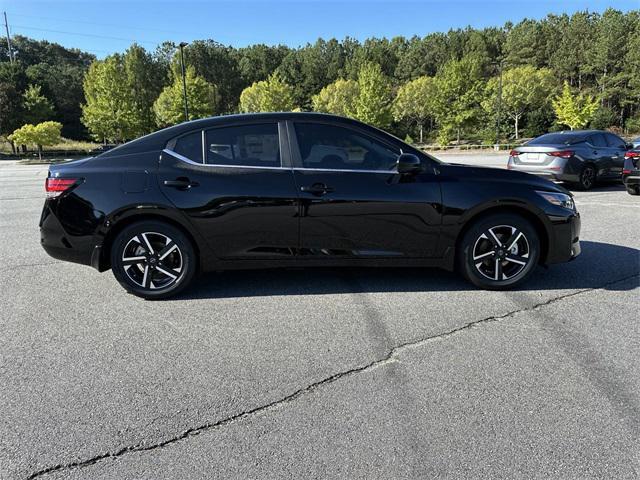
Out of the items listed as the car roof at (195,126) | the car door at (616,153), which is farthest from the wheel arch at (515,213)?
the car door at (616,153)

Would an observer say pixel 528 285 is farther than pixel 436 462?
Yes

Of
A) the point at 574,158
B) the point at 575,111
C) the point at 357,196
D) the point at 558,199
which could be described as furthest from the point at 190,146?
the point at 575,111

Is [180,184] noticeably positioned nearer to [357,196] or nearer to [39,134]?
[357,196]

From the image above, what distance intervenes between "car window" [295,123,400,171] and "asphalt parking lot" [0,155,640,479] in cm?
119

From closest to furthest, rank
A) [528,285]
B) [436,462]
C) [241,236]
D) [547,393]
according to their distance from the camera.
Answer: [436,462] → [547,393] → [241,236] → [528,285]

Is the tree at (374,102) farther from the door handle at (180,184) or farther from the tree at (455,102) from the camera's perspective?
the door handle at (180,184)

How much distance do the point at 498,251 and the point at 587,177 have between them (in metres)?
8.52

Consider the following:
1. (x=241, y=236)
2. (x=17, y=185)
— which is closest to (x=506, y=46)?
(x=17, y=185)

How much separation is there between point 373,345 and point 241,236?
5.17ft

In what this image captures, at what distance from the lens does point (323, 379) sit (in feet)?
9.42

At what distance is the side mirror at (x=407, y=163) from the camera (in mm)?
4102

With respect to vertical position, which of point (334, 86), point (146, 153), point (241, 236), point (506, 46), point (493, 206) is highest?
point (506, 46)

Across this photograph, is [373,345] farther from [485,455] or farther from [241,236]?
[241,236]

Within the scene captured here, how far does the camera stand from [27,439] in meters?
2.34
